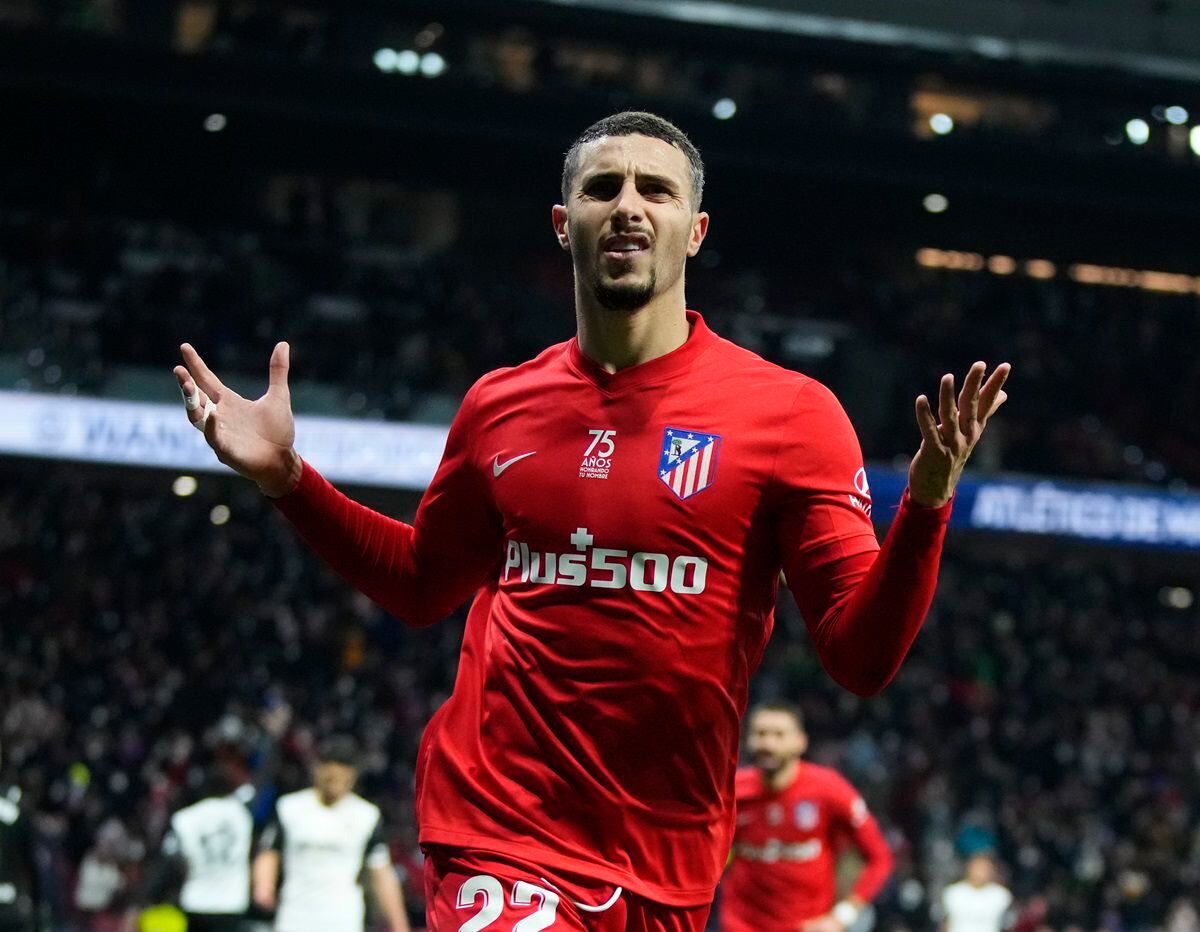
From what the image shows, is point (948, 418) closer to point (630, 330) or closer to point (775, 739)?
point (630, 330)

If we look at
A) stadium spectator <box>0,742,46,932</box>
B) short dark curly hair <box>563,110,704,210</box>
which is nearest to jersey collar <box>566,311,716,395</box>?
short dark curly hair <box>563,110,704,210</box>

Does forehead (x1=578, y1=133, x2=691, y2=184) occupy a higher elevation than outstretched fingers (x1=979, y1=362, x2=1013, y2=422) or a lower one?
higher

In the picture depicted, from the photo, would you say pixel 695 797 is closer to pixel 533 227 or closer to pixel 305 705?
pixel 305 705

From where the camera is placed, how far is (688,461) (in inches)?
111

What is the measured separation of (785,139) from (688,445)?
2099 cm

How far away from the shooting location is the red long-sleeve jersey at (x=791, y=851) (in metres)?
7.62

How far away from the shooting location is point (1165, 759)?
2003 centimetres

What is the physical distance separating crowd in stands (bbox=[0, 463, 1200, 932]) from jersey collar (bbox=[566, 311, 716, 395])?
11.9 m

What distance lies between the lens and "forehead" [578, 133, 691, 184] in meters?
2.90

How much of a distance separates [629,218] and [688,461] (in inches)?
16.4

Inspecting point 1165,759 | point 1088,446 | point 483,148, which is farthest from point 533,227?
point 1165,759

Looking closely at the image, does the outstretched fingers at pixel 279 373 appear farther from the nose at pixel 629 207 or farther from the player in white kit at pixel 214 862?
the player in white kit at pixel 214 862

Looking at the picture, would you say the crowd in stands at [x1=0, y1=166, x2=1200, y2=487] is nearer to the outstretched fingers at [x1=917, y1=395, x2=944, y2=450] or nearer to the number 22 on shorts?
the number 22 on shorts

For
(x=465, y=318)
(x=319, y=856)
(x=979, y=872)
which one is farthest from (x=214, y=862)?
(x=465, y=318)
